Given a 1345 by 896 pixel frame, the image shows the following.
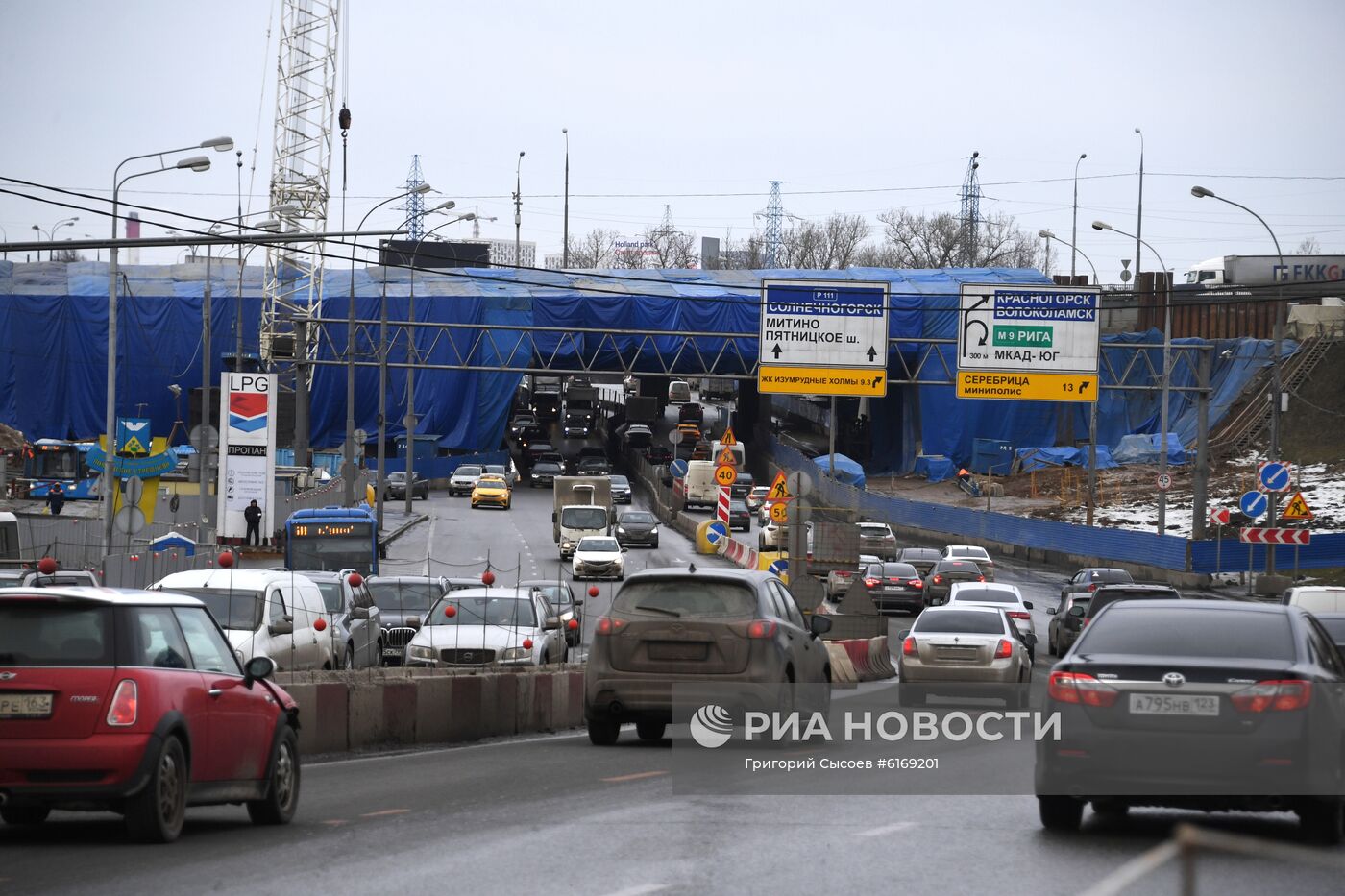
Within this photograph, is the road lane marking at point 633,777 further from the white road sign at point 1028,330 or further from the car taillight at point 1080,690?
the white road sign at point 1028,330

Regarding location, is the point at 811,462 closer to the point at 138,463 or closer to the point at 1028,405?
the point at 1028,405

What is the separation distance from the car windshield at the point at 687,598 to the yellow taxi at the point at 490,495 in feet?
193

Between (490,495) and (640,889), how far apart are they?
66.7m

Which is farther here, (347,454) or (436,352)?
(436,352)

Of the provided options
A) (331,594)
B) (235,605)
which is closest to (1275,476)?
(331,594)

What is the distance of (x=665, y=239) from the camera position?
19012 cm

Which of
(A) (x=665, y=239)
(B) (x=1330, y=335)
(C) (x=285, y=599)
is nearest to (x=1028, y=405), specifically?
(B) (x=1330, y=335)

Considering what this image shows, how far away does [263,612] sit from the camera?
19828 mm

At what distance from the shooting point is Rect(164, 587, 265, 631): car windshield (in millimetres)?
19531

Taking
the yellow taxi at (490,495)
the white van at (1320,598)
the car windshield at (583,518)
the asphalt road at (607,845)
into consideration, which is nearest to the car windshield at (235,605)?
the asphalt road at (607,845)

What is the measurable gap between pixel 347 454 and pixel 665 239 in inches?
5288

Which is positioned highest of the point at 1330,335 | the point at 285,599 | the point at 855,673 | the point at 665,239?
the point at 665,239

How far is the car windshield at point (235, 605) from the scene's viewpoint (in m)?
19.5

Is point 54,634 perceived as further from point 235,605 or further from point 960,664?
point 960,664
